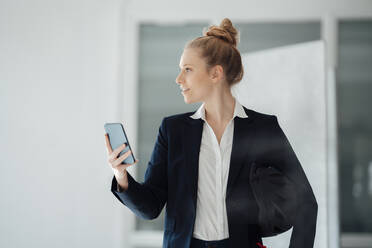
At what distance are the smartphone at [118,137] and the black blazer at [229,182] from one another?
87 millimetres

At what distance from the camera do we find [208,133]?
→ 112 cm

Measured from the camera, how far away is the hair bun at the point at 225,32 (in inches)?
42.8

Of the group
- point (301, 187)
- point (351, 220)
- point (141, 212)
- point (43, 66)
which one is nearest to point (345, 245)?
point (351, 220)

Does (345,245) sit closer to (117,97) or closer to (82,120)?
(117,97)

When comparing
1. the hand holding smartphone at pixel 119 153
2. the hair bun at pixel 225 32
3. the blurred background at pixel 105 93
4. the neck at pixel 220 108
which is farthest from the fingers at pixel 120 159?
the blurred background at pixel 105 93

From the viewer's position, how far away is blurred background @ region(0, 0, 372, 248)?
2051 mm

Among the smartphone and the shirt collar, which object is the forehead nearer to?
the shirt collar

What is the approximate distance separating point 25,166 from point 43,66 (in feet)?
2.15

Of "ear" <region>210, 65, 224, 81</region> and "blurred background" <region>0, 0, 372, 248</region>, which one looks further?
"blurred background" <region>0, 0, 372, 248</region>

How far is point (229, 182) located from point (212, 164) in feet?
0.27

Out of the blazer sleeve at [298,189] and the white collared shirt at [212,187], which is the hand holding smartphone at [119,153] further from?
the blazer sleeve at [298,189]

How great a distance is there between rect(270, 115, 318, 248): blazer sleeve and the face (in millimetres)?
270

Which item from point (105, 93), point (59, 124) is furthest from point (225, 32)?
point (59, 124)

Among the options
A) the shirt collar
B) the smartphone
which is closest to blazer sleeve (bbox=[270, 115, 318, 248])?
the shirt collar
